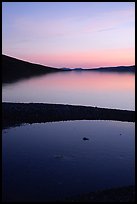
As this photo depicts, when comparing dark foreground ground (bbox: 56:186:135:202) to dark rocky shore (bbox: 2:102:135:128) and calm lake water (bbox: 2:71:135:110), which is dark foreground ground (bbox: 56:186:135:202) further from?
calm lake water (bbox: 2:71:135:110)

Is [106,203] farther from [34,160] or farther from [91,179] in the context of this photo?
[34,160]

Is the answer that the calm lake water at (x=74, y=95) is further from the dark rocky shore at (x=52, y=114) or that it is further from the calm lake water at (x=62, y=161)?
the calm lake water at (x=62, y=161)

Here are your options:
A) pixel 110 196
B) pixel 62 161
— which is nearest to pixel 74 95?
pixel 62 161

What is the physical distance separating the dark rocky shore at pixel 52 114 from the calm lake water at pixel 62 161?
14.1 feet

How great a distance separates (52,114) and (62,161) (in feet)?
59.6

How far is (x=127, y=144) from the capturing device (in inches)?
971

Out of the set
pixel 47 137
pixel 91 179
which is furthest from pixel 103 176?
pixel 47 137

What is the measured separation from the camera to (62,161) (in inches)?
789

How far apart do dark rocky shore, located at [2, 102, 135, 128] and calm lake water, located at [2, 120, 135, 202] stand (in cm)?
430

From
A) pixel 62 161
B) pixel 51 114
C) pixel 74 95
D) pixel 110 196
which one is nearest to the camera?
pixel 110 196

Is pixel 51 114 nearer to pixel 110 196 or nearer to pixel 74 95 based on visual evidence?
pixel 110 196

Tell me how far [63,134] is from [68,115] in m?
10.0

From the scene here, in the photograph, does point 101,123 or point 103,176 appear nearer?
point 103,176

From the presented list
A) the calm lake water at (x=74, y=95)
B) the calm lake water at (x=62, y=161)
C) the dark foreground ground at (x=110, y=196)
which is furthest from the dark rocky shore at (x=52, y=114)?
the dark foreground ground at (x=110, y=196)
